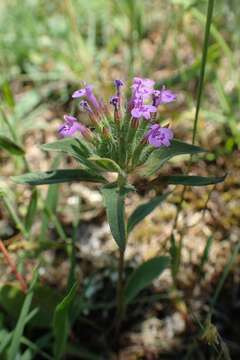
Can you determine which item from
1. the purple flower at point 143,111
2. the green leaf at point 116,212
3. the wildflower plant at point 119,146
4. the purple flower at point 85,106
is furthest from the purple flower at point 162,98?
the green leaf at point 116,212

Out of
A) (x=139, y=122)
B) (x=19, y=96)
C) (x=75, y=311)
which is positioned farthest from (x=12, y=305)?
(x=19, y=96)

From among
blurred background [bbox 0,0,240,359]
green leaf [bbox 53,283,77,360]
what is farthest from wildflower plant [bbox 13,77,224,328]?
green leaf [bbox 53,283,77,360]

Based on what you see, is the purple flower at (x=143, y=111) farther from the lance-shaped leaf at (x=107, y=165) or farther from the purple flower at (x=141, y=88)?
the lance-shaped leaf at (x=107, y=165)

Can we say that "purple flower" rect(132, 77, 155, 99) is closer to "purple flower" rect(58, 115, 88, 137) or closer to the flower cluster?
the flower cluster

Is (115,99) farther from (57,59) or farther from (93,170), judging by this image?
(57,59)

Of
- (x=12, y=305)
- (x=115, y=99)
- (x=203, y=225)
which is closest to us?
(x=115, y=99)
